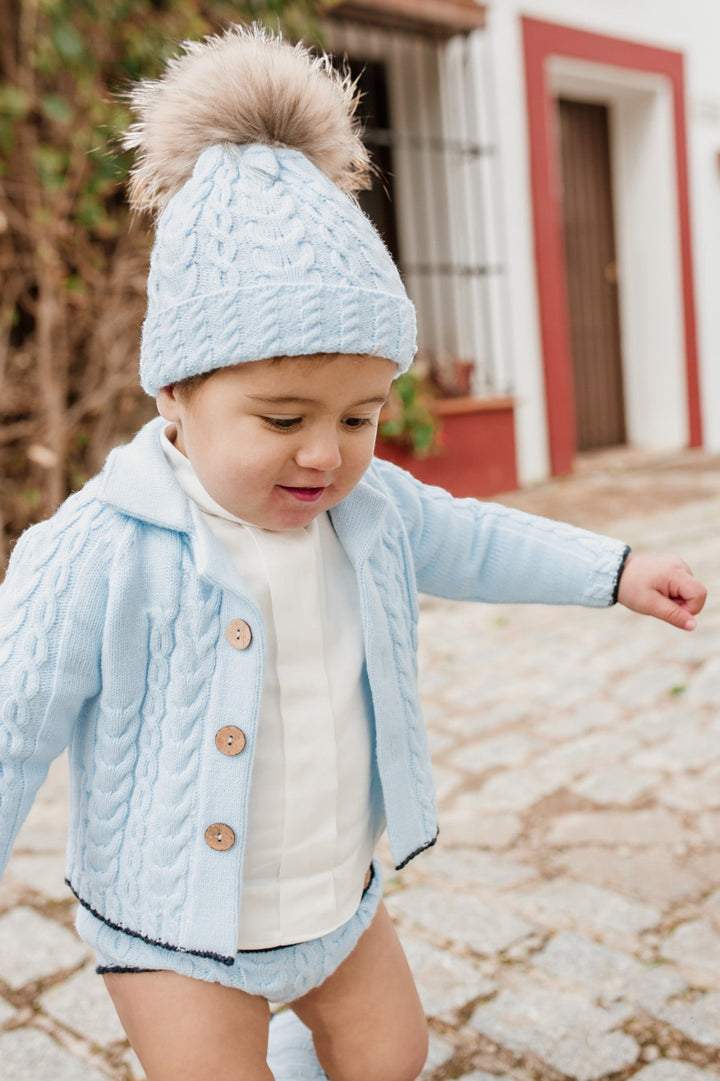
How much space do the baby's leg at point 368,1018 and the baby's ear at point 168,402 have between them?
794 millimetres

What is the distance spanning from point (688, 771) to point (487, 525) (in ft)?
4.87

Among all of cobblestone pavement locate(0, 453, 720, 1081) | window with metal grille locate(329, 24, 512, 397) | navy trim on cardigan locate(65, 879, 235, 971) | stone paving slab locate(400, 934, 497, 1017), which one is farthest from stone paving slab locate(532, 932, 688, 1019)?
window with metal grille locate(329, 24, 512, 397)

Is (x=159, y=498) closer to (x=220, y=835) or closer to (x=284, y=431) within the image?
(x=284, y=431)

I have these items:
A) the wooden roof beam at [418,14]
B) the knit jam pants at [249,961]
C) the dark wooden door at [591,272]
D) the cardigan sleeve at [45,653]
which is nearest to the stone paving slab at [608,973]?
the knit jam pants at [249,961]

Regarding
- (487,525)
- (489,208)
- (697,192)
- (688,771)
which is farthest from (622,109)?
(487,525)

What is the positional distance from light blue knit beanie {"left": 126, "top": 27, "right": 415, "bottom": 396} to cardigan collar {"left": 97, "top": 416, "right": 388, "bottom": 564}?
0.09 metres

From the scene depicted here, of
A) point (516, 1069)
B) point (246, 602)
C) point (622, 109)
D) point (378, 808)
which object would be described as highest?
point (622, 109)

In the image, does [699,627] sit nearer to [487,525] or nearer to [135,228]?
[487,525]

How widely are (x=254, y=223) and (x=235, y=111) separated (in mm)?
186

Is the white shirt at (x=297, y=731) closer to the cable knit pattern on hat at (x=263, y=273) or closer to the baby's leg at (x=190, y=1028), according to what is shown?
the baby's leg at (x=190, y=1028)

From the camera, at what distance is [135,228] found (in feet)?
17.3

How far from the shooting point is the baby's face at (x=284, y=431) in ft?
4.01

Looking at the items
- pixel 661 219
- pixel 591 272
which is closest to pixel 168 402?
pixel 591 272

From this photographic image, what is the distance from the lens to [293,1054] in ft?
5.37
